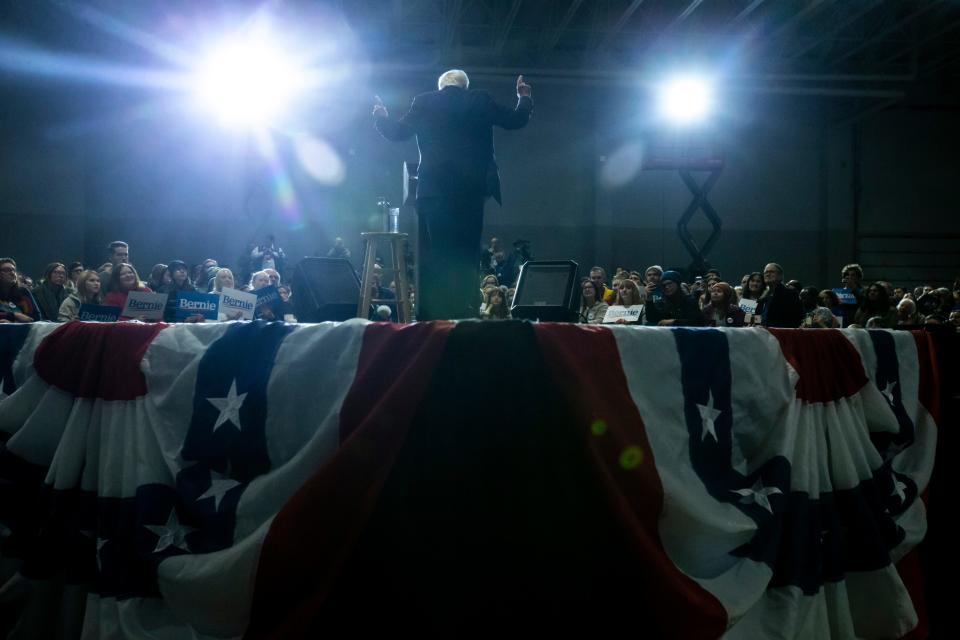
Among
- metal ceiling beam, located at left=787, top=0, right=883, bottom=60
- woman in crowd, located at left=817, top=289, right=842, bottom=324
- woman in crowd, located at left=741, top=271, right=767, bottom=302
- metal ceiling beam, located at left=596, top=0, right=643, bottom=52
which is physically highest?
metal ceiling beam, located at left=596, top=0, right=643, bottom=52

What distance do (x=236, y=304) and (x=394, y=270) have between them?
0.91m

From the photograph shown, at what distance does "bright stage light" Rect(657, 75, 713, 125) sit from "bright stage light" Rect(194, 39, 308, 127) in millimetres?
6984

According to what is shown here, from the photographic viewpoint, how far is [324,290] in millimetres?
4188

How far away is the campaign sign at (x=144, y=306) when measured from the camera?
131 inches

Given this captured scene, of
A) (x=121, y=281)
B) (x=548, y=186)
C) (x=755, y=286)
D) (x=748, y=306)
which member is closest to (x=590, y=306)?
(x=755, y=286)

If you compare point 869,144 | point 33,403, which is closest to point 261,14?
point 33,403

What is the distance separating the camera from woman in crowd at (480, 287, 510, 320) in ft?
→ 22.6

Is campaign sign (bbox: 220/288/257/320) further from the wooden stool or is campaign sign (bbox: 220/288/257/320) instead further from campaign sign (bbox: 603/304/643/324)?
campaign sign (bbox: 603/304/643/324)

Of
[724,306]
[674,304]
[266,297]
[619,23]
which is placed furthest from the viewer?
[619,23]

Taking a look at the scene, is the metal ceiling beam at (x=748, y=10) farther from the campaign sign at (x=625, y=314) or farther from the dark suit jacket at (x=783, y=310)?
the campaign sign at (x=625, y=314)

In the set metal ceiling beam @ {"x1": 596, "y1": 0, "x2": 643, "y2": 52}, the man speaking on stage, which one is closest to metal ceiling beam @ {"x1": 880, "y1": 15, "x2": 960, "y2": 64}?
metal ceiling beam @ {"x1": 596, "y1": 0, "x2": 643, "y2": 52}

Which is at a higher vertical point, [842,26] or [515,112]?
[842,26]

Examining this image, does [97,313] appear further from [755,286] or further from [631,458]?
[755,286]

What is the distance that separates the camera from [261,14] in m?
12.4
